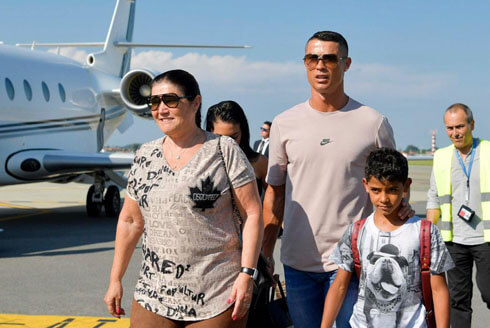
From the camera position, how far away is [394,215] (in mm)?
3193

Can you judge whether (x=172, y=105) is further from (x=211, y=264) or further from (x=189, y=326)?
(x=189, y=326)

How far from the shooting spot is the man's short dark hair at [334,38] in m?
3.54

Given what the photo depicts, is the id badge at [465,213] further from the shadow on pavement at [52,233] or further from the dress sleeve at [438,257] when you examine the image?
the shadow on pavement at [52,233]

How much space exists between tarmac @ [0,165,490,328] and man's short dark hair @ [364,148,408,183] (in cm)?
333

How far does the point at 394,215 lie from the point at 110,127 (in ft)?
53.2

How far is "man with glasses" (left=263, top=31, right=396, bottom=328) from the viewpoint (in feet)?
11.3

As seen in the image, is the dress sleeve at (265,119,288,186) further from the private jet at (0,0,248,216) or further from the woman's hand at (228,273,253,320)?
the private jet at (0,0,248,216)

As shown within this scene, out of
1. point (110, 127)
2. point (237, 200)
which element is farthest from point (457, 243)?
point (110, 127)

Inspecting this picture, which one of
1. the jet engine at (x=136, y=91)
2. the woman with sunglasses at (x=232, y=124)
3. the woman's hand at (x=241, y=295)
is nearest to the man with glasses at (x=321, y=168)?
the woman's hand at (x=241, y=295)

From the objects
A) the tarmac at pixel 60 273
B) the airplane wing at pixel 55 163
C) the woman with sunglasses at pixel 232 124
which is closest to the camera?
the woman with sunglasses at pixel 232 124

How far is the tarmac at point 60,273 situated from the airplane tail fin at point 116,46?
497 cm

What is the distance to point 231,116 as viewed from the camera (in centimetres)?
455

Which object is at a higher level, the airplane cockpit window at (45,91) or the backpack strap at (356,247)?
the airplane cockpit window at (45,91)

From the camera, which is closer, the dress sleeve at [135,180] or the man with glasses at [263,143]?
the dress sleeve at [135,180]
